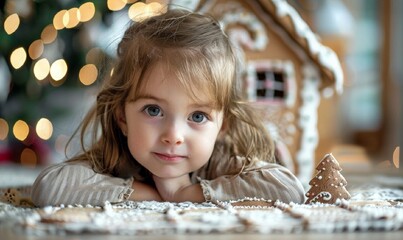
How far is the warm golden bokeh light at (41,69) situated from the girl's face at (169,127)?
6.85 feet

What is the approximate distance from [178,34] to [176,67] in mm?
83

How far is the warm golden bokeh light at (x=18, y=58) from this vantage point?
3121 mm

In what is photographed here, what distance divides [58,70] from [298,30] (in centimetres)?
167

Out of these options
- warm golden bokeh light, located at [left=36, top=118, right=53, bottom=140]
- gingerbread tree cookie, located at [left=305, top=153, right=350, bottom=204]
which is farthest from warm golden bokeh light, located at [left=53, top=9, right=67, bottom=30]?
gingerbread tree cookie, located at [left=305, top=153, right=350, bottom=204]

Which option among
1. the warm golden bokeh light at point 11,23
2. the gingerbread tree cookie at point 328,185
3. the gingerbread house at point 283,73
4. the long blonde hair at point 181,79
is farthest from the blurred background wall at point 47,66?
the gingerbread tree cookie at point 328,185

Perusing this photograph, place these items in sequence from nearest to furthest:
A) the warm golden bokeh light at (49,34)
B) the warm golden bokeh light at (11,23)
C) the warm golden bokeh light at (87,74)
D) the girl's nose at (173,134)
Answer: the girl's nose at (173,134) < the warm golden bokeh light at (11,23) < the warm golden bokeh light at (49,34) < the warm golden bokeh light at (87,74)

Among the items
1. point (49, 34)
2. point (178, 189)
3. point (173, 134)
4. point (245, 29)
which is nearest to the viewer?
point (173, 134)

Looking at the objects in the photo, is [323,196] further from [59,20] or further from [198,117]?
[59,20]

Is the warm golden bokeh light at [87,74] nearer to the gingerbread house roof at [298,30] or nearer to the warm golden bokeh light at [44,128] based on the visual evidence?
the warm golden bokeh light at [44,128]

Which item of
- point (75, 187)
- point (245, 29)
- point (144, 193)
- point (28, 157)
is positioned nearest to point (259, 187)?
point (144, 193)

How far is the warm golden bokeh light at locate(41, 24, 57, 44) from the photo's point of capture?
318cm

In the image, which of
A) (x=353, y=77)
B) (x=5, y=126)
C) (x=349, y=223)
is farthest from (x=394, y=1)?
(x=349, y=223)

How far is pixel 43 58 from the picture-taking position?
3229 millimetres

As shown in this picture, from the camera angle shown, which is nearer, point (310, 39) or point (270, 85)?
point (310, 39)
